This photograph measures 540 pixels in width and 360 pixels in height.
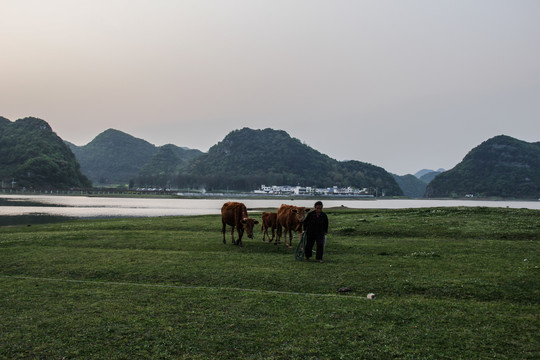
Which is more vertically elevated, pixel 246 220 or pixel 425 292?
pixel 246 220

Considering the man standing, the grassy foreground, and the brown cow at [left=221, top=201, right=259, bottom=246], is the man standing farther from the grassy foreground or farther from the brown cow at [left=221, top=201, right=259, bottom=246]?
the brown cow at [left=221, top=201, right=259, bottom=246]

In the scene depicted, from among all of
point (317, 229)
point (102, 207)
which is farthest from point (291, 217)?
point (102, 207)

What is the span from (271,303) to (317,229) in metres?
6.27

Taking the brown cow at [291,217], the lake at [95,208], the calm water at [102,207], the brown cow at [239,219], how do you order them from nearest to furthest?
the brown cow at [291,217] < the brown cow at [239,219] < the lake at [95,208] < the calm water at [102,207]

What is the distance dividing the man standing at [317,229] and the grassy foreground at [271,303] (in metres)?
0.79

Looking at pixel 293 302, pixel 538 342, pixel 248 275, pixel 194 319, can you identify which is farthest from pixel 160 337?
pixel 538 342

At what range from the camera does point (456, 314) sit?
8828mm

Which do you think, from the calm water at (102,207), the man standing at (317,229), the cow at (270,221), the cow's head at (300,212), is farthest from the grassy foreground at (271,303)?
the calm water at (102,207)

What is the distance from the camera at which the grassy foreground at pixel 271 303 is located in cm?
712

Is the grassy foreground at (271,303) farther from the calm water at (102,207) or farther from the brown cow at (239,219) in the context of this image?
the calm water at (102,207)

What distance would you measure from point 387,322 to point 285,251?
10.4m

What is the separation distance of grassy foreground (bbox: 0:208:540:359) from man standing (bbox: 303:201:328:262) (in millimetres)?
785

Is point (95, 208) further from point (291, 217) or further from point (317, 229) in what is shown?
point (317, 229)

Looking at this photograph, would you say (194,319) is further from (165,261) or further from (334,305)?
(165,261)
